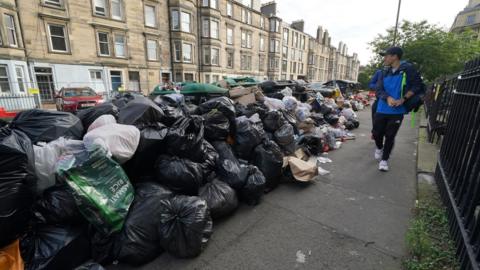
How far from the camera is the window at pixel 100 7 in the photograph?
622 inches

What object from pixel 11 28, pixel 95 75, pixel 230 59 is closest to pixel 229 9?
pixel 230 59

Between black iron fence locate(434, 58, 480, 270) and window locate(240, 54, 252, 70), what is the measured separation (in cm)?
2748

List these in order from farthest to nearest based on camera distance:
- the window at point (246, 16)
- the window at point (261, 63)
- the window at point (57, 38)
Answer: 1. the window at point (261, 63)
2. the window at point (246, 16)
3. the window at point (57, 38)

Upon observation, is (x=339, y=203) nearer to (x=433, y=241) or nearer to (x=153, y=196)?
(x=433, y=241)

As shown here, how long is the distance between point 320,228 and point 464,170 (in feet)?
4.32

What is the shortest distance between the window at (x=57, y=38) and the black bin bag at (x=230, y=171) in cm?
1670

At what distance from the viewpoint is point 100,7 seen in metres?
16.0

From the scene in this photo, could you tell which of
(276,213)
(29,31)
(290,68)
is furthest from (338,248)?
(290,68)

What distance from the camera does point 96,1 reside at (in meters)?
15.8

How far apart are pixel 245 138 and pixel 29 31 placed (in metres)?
16.6

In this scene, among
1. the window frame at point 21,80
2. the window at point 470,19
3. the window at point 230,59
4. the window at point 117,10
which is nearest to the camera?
the window frame at point 21,80

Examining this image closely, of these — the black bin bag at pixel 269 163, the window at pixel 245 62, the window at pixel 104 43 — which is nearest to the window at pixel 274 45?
the window at pixel 245 62

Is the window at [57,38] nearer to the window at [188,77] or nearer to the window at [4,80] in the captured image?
the window at [4,80]

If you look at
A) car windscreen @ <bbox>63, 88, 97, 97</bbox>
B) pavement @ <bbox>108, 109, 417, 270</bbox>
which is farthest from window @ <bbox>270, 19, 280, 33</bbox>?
pavement @ <bbox>108, 109, 417, 270</bbox>
